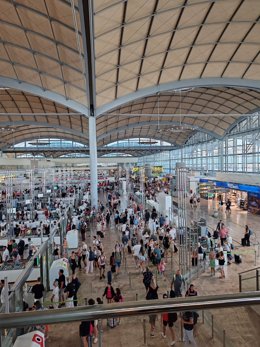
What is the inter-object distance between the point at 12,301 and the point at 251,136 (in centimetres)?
3328

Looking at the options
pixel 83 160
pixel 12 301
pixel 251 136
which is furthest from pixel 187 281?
pixel 83 160

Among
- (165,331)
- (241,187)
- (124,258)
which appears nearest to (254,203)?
(241,187)

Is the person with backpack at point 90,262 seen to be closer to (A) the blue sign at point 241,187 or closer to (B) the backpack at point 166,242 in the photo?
(B) the backpack at point 166,242

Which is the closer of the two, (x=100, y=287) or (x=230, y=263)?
(x=100, y=287)

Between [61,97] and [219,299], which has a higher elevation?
[61,97]

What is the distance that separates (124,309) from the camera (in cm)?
159

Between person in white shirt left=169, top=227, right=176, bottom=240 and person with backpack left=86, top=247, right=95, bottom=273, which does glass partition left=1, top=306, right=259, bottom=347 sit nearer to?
person with backpack left=86, top=247, right=95, bottom=273

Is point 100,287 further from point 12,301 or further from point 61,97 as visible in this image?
point 61,97

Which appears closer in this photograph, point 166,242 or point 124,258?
point 124,258

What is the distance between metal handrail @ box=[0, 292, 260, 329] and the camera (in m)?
1.54

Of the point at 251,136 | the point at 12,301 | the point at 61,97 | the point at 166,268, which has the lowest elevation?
the point at 166,268

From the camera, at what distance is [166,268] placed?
1350 centimetres

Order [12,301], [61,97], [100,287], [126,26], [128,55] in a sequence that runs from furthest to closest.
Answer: [61,97] < [128,55] < [126,26] < [100,287] < [12,301]

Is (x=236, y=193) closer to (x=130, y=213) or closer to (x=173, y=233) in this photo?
(x=130, y=213)
